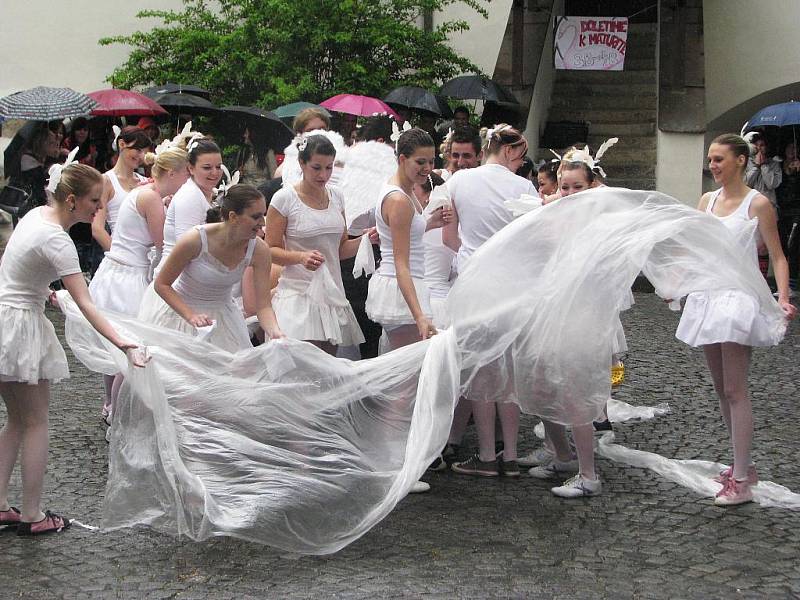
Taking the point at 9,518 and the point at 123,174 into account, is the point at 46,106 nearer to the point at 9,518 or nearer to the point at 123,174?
the point at 123,174

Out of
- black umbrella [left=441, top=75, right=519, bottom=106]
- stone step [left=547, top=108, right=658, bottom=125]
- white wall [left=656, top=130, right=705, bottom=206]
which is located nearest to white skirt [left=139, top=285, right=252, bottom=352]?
black umbrella [left=441, top=75, right=519, bottom=106]

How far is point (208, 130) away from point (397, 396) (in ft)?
35.9

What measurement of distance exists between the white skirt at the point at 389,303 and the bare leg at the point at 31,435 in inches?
68.8

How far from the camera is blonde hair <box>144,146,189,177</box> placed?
7.12 metres

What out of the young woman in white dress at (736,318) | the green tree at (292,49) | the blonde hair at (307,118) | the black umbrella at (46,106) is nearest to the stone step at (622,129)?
the green tree at (292,49)

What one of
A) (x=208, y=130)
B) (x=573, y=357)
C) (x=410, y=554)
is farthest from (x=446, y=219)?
(x=208, y=130)

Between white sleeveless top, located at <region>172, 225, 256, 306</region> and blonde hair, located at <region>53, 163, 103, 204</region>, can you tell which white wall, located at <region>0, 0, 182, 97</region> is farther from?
blonde hair, located at <region>53, 163, 103, 204</region>

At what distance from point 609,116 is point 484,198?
1220cm

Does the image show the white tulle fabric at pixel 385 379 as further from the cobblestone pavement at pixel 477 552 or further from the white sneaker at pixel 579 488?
the white sneaker at pixel 579 488

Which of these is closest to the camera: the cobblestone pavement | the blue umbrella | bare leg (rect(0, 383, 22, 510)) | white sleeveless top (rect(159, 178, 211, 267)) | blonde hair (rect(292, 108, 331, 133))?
the cobblestone pavement

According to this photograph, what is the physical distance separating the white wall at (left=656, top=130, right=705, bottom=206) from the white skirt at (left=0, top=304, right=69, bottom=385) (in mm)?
12225

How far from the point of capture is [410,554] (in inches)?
200

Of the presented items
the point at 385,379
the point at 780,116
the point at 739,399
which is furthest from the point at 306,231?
the point at 780,116

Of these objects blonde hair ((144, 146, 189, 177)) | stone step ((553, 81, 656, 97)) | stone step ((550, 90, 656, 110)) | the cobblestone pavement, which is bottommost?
the cobblestone pavement
